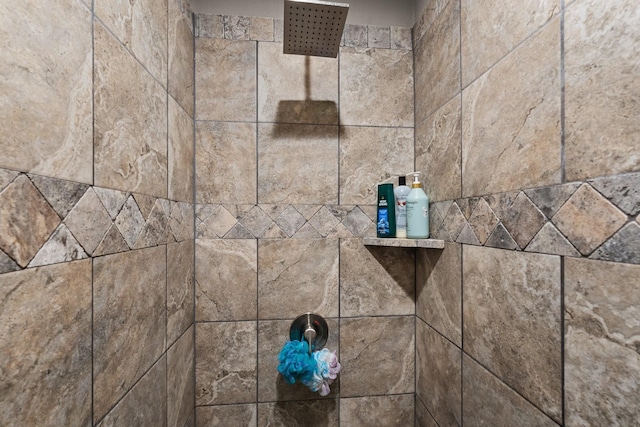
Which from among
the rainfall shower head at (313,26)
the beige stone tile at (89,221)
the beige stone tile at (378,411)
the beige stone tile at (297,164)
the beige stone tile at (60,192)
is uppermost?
the rainfall shower head at (313,26)

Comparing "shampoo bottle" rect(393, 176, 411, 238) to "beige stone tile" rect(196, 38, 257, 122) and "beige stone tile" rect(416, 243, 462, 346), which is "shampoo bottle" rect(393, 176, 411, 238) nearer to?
"beige stone tile" rect(416, 243, 462, 346)

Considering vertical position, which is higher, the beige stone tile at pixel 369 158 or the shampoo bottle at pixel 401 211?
the beige stone tile at pixel 369 158

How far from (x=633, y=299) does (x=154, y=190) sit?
1.09 metres

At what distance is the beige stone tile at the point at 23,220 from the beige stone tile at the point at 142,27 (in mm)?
415

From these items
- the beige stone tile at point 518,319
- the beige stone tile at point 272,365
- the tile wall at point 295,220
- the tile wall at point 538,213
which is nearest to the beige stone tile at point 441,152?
the tile wall at point 538,213

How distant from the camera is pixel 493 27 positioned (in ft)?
A: 2.61

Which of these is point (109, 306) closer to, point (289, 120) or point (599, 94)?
point (289, 120)

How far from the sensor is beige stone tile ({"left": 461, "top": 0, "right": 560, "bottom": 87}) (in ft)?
2.16

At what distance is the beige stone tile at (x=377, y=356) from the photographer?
1280mm

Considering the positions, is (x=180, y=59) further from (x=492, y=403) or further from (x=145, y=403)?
(x=492, y=403)

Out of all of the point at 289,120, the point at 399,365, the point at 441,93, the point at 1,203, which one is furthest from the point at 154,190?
the point at 399,365

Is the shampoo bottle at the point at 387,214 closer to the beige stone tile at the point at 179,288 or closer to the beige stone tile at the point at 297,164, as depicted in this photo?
the beige stone tile at the point at 297,164

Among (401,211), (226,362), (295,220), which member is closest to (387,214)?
(401,211)

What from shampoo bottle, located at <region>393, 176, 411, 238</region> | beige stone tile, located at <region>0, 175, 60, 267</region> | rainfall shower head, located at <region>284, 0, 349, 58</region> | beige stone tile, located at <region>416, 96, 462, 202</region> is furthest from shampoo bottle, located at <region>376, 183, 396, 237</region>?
beige stone tile, located at <region>0, 175, 60, 267</region>
